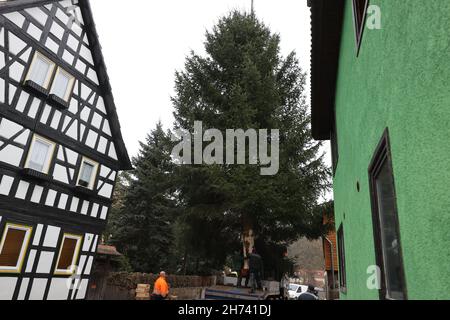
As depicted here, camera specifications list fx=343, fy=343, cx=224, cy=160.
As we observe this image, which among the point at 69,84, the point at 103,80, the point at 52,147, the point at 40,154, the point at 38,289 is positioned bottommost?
the point at 38,289

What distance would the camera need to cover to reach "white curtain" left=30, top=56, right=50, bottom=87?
11.9m

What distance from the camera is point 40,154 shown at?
39.3 feet

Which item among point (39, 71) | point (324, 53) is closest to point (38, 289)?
point (39, 71)

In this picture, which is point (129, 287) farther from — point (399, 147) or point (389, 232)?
point (399, 147)

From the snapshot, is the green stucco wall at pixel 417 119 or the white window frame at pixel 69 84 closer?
the green stucco wall at pixel 417 119

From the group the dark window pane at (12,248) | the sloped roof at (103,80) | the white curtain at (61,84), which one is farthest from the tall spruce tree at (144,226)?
the dark window pane at (12,248)

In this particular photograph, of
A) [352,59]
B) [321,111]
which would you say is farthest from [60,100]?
[352,59]

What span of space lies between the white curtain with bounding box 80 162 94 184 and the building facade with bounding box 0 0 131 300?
1.6 inches

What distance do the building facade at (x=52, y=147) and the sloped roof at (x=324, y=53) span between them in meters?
9.13

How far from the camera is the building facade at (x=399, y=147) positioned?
6.80 ft

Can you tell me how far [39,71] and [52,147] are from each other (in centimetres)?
271

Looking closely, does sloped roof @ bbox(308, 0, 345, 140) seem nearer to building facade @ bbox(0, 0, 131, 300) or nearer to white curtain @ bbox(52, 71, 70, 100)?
building facade @ bbox(0, 0, 131, 300)

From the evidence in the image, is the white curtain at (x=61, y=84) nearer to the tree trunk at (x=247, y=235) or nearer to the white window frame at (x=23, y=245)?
the white window frame at (x=23, y=245)

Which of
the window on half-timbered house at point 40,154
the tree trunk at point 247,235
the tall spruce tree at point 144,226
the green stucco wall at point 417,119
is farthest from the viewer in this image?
the tall spruce tree at point 144,226
